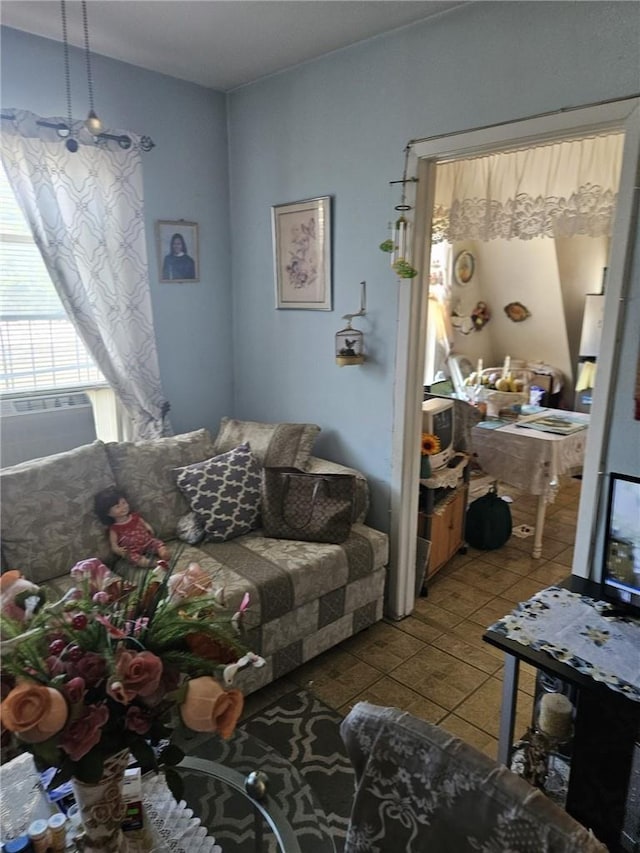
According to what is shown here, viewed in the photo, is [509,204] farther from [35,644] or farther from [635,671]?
[35,644]

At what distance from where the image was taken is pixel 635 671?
145 centimetres

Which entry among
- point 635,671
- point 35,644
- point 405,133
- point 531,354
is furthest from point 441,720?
point 531,354

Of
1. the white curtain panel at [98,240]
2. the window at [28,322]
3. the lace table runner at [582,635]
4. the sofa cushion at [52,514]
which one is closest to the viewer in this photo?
the lace table runner at [582,635]

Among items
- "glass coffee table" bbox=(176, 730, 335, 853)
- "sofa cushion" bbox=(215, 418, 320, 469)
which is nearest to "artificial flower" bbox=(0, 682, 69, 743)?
"glass coffee table" bbox=(176, 730, 335, 853)

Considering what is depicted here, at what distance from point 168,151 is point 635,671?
3053mm

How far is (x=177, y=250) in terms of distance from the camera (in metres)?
3.06

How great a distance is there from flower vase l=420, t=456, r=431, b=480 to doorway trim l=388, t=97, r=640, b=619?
194 mm

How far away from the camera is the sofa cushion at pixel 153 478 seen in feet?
8.05

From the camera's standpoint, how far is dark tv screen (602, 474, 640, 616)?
1722mm

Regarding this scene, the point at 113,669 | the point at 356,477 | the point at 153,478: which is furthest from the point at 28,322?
the point at 113,669

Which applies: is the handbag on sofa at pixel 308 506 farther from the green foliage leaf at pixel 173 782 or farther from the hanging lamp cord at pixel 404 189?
the green foliage leaf at pixel 173 782

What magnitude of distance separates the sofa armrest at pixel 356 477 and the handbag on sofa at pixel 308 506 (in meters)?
0.15

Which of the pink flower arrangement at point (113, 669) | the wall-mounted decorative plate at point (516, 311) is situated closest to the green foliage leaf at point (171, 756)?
the pink flower arrangement at point (113, 669)

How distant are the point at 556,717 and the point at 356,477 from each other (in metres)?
1.29
